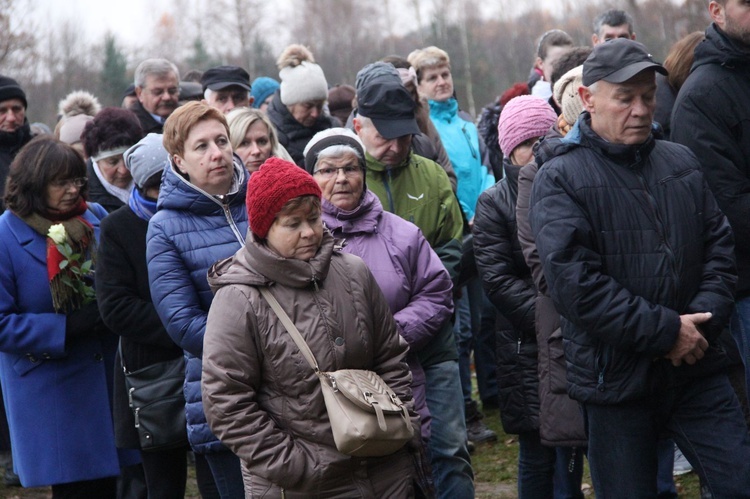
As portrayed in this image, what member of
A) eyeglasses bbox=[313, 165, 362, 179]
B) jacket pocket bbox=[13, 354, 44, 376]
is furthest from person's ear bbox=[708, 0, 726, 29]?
jacket pocket bbox=[13, 354, 44, 376]

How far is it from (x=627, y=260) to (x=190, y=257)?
78.8 inches

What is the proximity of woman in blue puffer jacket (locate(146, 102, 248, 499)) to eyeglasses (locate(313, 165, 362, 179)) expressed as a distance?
0.39m

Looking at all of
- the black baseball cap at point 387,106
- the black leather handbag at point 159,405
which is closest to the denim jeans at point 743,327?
the black baseball cap at point 387,106

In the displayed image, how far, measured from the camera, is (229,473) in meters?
4.83

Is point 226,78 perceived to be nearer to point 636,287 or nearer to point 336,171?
point 336,171

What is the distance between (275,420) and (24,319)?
80.1 inches

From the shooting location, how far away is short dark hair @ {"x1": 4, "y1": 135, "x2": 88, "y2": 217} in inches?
222

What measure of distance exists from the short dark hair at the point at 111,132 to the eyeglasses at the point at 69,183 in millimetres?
646

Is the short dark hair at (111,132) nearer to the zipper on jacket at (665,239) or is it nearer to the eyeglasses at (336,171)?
the eyeglasses at (336,171)

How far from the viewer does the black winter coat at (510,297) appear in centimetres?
529

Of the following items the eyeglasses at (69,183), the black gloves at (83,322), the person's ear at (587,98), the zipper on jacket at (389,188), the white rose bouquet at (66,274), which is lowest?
the black gloves at (83,322)

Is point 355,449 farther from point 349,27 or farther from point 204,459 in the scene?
point 349,27

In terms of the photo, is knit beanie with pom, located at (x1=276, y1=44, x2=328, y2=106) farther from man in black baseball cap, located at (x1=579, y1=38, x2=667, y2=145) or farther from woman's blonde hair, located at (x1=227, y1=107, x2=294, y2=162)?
man in black baseball cap, located at (x1=579, y1=38, x2=667, y2=145)

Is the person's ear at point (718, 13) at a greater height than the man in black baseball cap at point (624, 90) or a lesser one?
greater
